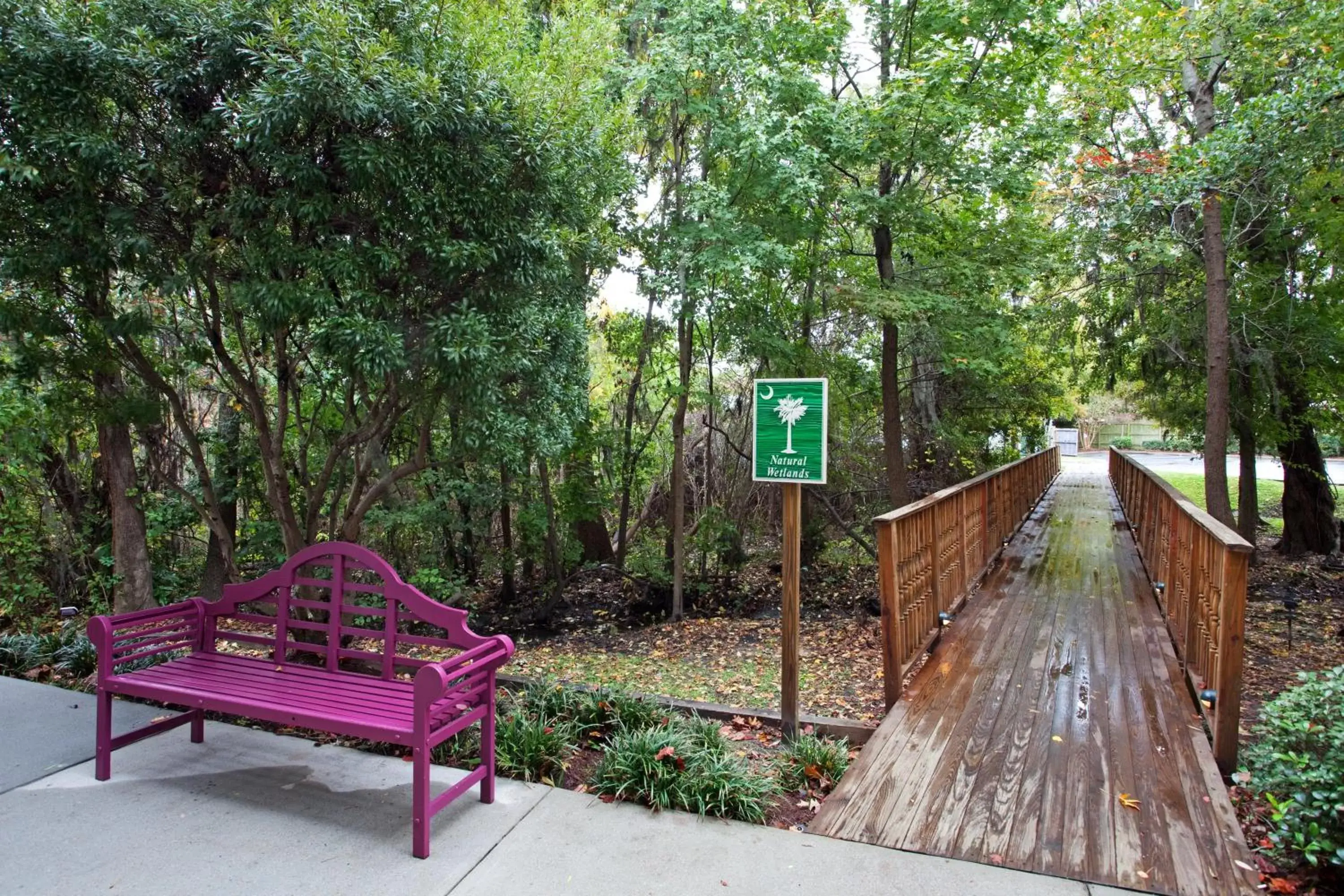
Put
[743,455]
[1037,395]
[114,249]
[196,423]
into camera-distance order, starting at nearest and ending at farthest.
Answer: [114,249] → [196,423] → [743,455] → [1037,395]

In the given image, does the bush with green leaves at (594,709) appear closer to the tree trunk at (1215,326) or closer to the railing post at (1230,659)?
the railing post at (1230,659)

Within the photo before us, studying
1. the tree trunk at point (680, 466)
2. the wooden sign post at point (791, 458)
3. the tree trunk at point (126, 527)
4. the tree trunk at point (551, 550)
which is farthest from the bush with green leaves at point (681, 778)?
the tree trunk at point (680, 466)

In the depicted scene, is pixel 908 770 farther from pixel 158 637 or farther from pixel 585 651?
pixel 585 651

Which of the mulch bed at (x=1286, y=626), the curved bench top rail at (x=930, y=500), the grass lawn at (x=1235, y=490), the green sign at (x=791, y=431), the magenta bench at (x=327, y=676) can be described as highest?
the green sign at (x=791, y=431)

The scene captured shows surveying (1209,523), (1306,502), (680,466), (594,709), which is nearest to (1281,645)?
(1209,523)

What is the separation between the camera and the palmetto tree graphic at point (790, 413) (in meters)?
3.79

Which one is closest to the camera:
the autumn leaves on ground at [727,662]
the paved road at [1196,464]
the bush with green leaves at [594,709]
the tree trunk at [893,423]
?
the bush with green leaves at [594,709]

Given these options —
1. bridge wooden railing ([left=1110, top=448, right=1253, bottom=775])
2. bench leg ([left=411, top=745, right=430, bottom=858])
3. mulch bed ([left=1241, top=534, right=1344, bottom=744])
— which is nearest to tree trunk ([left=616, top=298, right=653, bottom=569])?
bridge wooden railing ([left=1110, top=448, right=1253, bottom=775])

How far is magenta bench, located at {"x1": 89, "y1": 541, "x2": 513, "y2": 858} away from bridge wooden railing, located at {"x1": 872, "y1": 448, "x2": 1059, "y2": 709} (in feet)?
7.00

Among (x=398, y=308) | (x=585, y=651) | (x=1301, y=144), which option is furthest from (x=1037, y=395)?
(x=398, y=308)

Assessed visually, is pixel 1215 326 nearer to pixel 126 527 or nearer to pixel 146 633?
pixel 146 633

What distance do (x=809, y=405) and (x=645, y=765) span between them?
73.6 inches

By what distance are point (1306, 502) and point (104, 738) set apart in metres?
15.1

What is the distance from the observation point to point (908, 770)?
3359 mm
